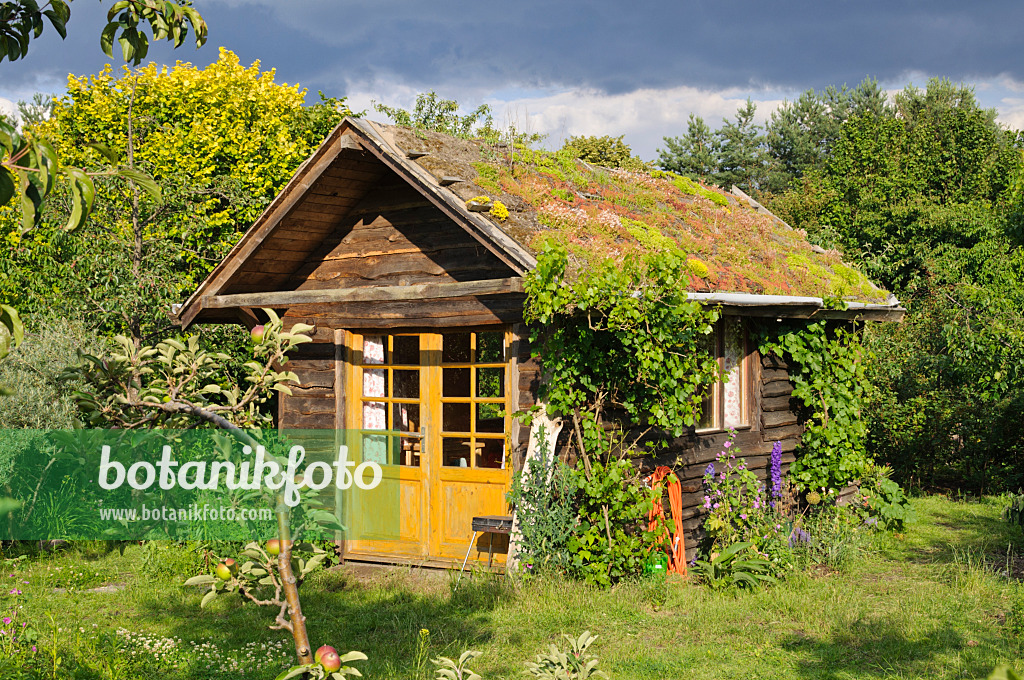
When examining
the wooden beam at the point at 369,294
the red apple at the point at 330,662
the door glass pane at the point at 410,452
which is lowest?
the red apple at the point at 330,662

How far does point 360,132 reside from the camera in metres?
7.65

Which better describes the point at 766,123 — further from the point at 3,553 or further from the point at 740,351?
the point at 3,553

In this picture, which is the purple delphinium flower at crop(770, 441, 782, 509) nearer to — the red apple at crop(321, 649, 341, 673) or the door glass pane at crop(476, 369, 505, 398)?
the door glass pane at crop(476, 369, 505, 398)

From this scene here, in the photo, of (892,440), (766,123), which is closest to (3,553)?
(892,440)

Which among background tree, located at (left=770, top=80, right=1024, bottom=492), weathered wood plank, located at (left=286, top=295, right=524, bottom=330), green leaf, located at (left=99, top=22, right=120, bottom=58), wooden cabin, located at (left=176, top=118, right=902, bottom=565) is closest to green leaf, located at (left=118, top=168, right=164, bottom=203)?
green leaf, located at (left=99, top=22, right=120, bottom=58)

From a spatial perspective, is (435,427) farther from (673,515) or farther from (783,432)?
(783,432)

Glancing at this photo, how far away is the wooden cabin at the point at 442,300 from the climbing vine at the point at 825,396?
252mm

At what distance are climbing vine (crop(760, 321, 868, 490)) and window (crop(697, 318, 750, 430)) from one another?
35cm

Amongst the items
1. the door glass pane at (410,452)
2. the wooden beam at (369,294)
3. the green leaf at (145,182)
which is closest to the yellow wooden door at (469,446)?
the door glass pane at (410,452)

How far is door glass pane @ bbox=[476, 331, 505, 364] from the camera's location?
8.06 m

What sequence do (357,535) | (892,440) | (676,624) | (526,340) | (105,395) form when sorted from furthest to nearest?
(892,440), (357,535), (526,340), (676,624), (105,395)

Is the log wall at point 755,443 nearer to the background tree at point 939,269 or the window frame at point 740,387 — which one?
the window frame at point 740,387

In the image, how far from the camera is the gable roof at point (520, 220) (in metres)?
7.30

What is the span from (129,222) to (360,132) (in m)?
5.56
